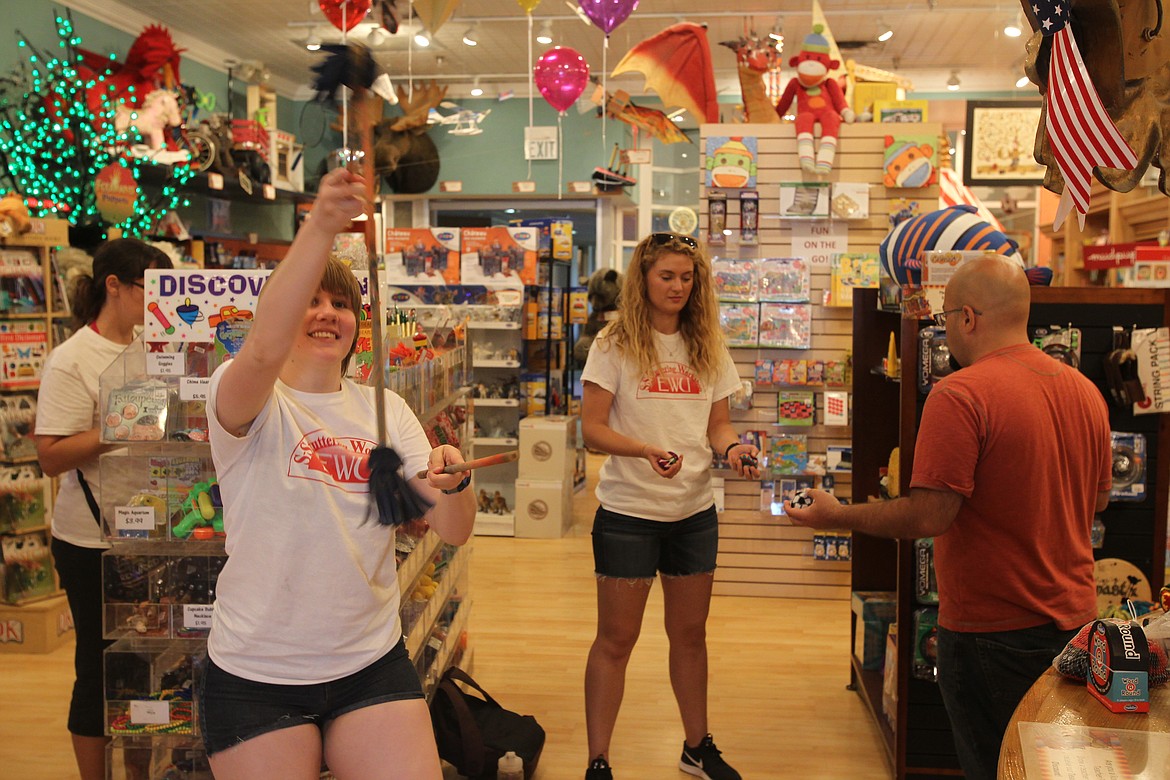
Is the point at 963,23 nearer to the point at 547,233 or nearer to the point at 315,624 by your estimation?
the point at 547,233

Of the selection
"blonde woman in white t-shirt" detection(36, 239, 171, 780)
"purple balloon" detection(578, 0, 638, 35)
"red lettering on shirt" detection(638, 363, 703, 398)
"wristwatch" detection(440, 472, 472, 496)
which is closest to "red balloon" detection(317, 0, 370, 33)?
"purple balloon" detection(578, 0, 638, 35)

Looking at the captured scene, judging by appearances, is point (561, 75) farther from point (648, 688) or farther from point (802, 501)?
point (802, 501)

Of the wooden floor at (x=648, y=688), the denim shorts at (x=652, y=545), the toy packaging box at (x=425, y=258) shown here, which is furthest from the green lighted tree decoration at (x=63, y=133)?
the denim shorts at (x=652, y=545)

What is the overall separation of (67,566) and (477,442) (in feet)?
14.2

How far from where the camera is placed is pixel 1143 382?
2938 mm

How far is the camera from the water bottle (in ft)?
10.3

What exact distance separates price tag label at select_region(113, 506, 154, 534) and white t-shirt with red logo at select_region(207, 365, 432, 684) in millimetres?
720

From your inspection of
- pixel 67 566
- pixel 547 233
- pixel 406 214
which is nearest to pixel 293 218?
pixel 406 214

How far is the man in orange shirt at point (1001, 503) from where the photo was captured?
7.28 ft

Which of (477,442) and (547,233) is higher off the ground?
(547,233)

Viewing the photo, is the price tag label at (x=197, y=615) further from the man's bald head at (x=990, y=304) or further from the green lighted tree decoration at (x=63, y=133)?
the green lighted tree decoration at (x=63, y=133)

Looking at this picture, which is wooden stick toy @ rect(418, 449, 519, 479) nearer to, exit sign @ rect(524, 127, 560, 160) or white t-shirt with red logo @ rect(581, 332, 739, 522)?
white t-shirt with red logo @ rect(581, 332, 739, 522)

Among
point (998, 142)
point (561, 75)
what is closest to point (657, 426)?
point (561, 75)

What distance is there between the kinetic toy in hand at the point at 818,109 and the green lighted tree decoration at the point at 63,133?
4337 millimetres
